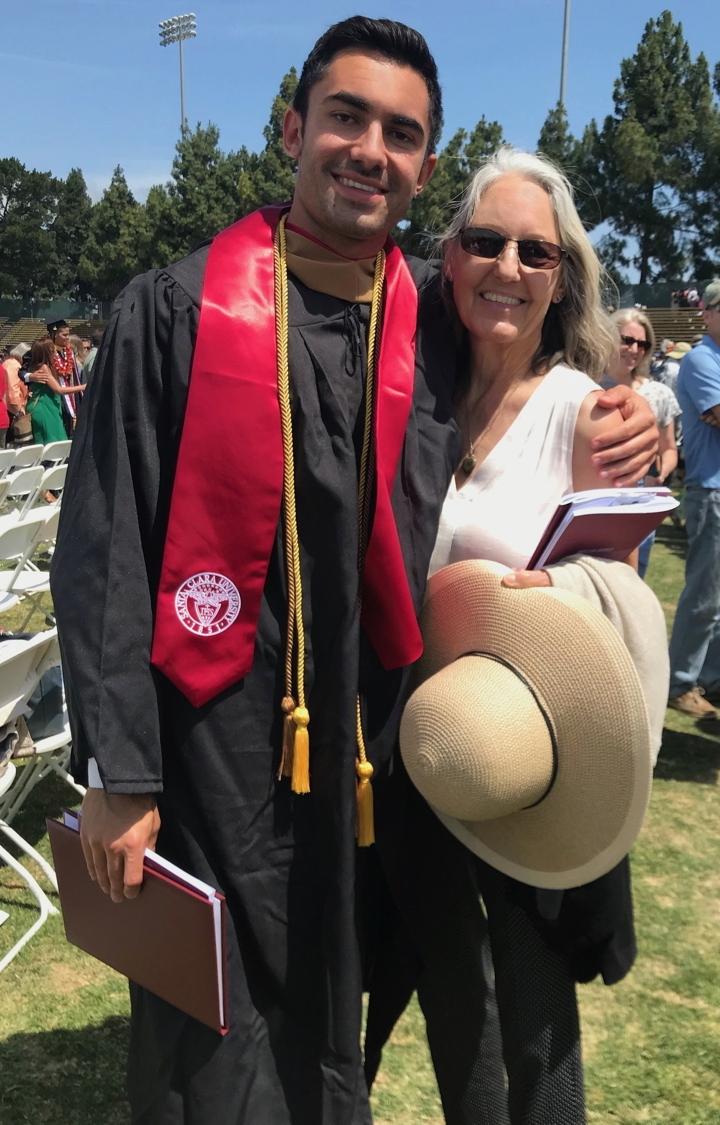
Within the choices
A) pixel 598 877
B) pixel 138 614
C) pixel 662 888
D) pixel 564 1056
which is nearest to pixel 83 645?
pixel 138 614

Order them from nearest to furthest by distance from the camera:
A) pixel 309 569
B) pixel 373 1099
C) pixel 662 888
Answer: pixel 309 569
pixel 373 1099
pixel 662 888

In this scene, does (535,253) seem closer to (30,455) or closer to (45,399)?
(30,455)

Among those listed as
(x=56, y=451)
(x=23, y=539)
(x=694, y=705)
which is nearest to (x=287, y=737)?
(x=694, y=705)

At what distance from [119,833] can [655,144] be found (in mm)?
41362

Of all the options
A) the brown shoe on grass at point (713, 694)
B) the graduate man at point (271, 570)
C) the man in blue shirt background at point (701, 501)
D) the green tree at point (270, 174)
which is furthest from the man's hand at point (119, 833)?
the green tree at point (270, 174)

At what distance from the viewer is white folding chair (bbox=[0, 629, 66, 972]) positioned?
2.93 meters

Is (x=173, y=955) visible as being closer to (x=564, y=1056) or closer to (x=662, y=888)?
(x=564, y=1056)

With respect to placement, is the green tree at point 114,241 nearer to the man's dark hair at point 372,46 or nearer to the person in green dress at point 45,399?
the person in green dress at point 45,399

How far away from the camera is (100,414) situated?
1.54 m

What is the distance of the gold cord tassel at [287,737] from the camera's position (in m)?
1.60

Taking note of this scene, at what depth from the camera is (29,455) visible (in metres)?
8.77

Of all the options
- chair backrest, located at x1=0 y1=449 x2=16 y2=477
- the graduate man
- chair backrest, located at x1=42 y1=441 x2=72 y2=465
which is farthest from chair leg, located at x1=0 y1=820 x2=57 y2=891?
chair backrest, located at x1=42 y1=441 x2=72 y2=465

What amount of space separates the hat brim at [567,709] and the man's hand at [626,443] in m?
0.28

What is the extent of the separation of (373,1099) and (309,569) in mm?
1487
